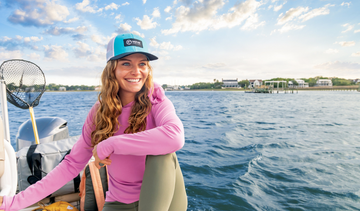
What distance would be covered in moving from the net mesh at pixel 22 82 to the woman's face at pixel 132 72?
1975 millimetres

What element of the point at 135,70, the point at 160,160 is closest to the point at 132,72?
the point at 135,70

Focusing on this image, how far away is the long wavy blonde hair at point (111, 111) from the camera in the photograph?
133 cm

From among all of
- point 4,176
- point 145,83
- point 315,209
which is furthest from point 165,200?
point 315,209

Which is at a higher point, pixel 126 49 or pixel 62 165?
pixel 126 49

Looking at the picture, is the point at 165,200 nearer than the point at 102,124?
Yes

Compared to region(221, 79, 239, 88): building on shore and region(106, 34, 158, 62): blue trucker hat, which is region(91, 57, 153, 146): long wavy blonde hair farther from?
region(221, 79, 239, 88): building on shore

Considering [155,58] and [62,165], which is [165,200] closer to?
[62,165]

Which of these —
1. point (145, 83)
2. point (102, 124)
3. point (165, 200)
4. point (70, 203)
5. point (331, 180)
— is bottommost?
point (331, 180)

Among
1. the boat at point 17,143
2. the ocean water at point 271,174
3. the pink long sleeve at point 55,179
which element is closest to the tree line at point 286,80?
the ocean water at point 271,174

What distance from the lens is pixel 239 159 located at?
181 inches

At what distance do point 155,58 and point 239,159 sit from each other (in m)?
3.94

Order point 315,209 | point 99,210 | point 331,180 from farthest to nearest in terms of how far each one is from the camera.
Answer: point 331,180
point 315,209
point 99,210

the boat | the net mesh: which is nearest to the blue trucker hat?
the boat

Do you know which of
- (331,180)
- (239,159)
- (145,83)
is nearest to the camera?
(145,83)
